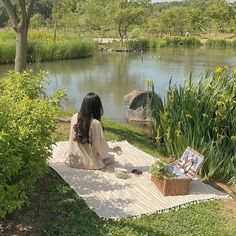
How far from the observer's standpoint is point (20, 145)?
10.2ft

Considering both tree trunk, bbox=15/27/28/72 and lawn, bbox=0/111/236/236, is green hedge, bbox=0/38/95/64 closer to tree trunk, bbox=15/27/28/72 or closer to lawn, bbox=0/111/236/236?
tree trunk, bbox=15/27/28/72

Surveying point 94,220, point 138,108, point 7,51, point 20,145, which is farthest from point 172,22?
point 20,145

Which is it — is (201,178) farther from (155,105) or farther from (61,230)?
(61,230)

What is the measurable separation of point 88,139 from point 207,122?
1734 mm

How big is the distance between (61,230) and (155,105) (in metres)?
3.44

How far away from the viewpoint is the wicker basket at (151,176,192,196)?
4.46 m

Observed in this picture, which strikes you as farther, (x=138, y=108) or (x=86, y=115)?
(x=138, y=108)

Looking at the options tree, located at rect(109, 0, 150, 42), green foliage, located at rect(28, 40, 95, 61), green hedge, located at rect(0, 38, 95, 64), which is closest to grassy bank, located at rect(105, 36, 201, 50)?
tree, located at rect(109, 0, 150, 42)

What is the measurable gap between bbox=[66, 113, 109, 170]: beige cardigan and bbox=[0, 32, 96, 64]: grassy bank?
14337 mm

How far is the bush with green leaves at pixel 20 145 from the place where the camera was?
299cm

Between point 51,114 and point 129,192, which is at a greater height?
point 51,114

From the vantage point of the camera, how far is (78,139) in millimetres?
4945

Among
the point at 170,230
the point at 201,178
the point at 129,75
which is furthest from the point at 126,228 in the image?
the point at 129,75

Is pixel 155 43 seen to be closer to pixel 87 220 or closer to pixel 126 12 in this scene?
pixel 126 12
